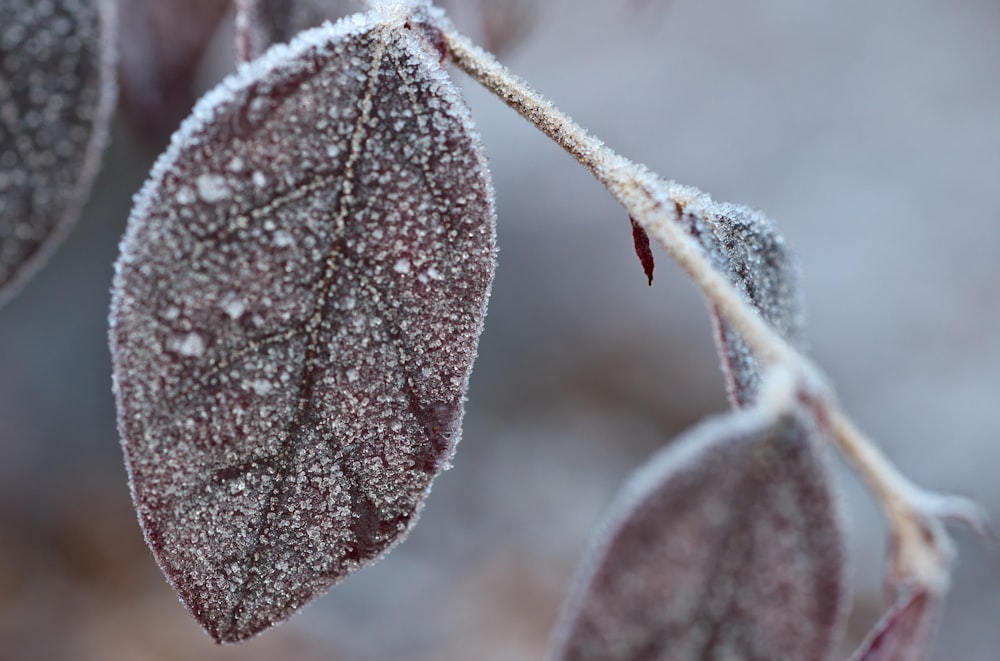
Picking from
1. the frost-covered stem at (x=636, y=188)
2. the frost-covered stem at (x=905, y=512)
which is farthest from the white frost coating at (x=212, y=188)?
the frost-covered stem at (x=905, y=512)

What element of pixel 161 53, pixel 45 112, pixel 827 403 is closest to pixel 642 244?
pixel 827 403

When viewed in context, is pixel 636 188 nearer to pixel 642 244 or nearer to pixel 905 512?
pixel 642 244

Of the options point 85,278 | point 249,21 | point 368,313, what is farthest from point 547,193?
point 368,313

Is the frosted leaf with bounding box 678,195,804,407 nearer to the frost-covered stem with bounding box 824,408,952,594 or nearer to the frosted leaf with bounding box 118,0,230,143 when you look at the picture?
the frost-covered stem with bounding box 824,408,952,594

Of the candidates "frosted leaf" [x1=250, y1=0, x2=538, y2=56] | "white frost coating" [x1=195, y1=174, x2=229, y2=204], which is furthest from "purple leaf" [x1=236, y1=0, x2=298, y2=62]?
"white frost coating" [x1=195, y1=174, x2=229, y2=204]

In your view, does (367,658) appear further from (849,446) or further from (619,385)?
(849,446)
